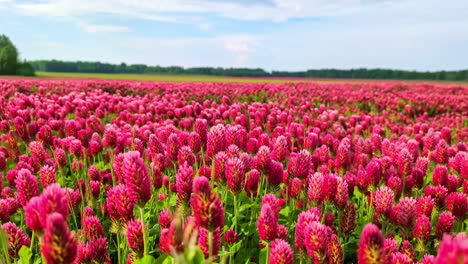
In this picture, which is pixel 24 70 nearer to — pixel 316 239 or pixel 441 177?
pixel 441 177

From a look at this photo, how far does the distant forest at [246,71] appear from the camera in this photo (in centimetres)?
8519

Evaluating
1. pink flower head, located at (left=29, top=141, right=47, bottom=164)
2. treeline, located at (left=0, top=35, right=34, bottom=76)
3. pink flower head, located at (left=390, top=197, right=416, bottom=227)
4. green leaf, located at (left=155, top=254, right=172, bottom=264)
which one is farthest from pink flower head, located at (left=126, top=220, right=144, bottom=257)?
treeline, located at (left=0, top=35, right=34, bottom=76)

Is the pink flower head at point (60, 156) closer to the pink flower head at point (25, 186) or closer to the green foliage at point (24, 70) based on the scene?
the pink flower head at point (25, 186)

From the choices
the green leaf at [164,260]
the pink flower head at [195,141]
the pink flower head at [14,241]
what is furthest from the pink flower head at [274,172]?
the pink flower head at [14,241]

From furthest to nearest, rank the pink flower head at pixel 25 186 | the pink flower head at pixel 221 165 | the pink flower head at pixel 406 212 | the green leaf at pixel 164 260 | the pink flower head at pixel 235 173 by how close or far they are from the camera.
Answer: the pink flower head at pixel 221 165 → the pink flower head at pixel 406 212 → the pink flower head at pixel 235 173 → the green leaf at pixel 164 260 → the pink flower head at pixel 25 186

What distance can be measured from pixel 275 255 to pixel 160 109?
5463mm

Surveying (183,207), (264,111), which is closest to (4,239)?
(183,207)

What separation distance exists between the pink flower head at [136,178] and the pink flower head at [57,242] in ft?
1.70

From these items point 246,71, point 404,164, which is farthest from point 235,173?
point 246,71

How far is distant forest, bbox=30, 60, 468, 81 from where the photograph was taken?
279 feet

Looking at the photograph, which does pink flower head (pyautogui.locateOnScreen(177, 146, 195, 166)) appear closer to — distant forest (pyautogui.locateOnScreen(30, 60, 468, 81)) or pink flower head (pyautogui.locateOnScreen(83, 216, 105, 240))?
pink flower head (pyautogui.locateOnScreen(83, 216, 105, 240))

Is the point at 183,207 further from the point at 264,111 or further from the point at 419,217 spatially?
the point at 264,111

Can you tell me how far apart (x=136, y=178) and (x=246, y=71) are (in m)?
92.8

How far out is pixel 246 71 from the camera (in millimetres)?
93062
